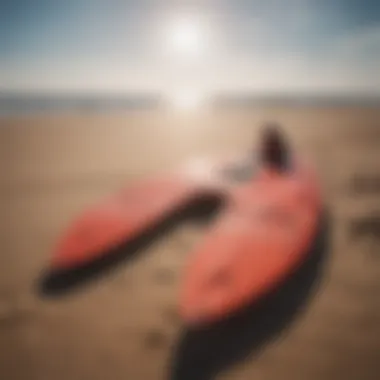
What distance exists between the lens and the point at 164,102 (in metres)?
1.27

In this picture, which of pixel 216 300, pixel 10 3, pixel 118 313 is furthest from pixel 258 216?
pixel 10 3

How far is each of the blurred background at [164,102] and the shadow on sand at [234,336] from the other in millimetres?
103

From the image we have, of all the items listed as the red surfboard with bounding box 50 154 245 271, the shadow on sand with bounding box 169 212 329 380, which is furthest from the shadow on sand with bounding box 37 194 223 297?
the shadow on sand with bounding box 169 212 329 380

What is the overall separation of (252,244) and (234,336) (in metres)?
0.15

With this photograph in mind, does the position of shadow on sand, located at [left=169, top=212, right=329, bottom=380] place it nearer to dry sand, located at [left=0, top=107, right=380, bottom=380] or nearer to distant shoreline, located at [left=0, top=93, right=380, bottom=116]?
dry sand, located at [left=0, top=107, right=380, bottom=380]

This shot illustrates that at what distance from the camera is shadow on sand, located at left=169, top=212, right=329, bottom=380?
1.09 meters

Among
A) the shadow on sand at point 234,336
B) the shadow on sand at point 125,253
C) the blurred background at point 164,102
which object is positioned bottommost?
the shadow on sand at point 234,336

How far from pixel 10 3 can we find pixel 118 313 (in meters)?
0.62

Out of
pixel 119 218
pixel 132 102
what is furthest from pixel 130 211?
pixel 132 102

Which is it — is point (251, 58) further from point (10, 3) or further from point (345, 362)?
point (345, 362)

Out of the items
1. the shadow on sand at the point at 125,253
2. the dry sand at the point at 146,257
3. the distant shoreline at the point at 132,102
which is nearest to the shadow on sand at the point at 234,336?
the dry sand at the point at 146,257

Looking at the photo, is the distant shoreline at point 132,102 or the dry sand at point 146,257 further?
the distant shoreline at point 132,102

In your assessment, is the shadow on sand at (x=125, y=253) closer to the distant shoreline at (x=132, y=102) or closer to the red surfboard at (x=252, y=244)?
the red surfboard at (x=252, y=244)

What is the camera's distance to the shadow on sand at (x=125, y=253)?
46.0 inches
